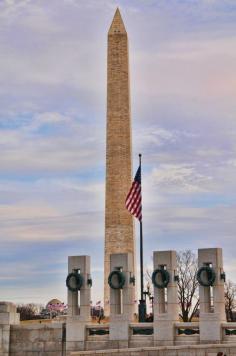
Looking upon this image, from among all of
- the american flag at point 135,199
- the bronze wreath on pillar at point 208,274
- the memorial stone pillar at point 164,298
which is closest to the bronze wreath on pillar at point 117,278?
the memorial stone pillar at point 164,298

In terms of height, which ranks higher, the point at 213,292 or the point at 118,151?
the point at 118,151

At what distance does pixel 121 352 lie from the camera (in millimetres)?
31672

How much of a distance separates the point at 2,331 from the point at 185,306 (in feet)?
144

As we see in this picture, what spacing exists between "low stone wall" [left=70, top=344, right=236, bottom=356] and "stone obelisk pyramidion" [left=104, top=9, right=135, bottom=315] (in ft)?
95.7

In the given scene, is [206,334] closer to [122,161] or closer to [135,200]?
[135,200]

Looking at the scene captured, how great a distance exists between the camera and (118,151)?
6162cm

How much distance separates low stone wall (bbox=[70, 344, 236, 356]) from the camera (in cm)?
2972

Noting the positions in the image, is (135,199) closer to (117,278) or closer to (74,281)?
(74,281)

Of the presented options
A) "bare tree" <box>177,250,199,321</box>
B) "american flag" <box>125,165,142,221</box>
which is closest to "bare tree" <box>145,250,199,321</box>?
"bare tree" <box>177,250,199,321</box>

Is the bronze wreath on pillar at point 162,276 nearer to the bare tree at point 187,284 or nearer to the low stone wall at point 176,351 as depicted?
the low stone wall at point 176,351

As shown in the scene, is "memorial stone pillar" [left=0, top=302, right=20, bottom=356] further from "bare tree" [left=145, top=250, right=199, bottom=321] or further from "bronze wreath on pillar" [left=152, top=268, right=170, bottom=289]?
"bare tree" [left=145, top=250, right=199, bottom=321]

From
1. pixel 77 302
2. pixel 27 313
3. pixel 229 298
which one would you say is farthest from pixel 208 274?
pixel 27 313

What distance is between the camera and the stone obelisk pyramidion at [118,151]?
2414 inches

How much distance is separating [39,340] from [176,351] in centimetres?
736
